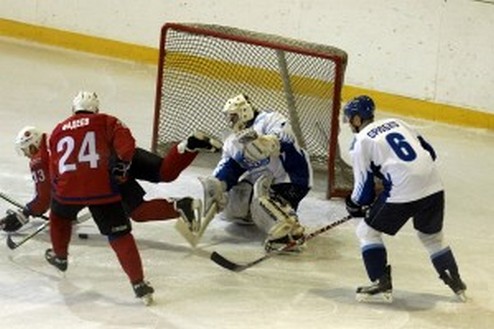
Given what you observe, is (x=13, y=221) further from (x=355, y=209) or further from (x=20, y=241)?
(x=355, y=209)

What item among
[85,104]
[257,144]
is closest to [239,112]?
[257,144]

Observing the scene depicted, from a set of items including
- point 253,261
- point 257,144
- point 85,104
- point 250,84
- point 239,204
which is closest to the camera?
point 85,104

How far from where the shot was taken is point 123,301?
3670 mm

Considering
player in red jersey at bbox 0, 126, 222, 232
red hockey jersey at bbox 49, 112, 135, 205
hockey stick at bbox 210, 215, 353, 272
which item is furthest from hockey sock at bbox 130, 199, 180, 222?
red hockey jersey at bbox 49, 112, 135, 205

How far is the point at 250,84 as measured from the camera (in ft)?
18.0

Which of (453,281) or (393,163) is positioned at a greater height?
(393,163)

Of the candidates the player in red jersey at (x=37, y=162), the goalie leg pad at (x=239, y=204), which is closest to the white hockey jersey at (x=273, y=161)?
the goalie leg pad at (x=239, y=204)

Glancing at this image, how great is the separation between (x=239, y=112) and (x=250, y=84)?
1330 mm

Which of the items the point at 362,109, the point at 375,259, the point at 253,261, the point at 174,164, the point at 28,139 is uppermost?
the point at 362,109

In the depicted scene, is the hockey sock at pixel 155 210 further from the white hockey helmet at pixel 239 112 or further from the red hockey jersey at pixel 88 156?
the red hockey jersey at pixel 88 156

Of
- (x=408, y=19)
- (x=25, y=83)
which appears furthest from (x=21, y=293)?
(x=408, y=19)

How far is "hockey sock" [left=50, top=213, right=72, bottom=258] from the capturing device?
3764mm

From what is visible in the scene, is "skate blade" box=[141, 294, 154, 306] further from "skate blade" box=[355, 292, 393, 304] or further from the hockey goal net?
the hockey goal net

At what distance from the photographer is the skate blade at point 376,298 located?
3.78 metres
